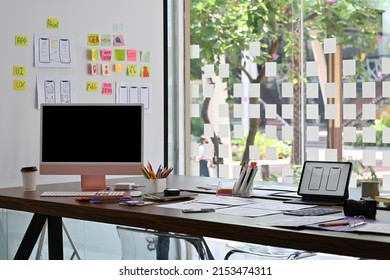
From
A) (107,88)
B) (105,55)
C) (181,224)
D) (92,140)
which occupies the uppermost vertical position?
(105,55)

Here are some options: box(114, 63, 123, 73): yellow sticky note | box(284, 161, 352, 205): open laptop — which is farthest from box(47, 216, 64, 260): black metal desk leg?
box(114, 63, 123, 73): yellow sticky note

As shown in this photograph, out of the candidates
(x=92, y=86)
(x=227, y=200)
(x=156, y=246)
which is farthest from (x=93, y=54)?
(x=156, y=246)

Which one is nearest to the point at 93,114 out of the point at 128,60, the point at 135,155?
the point at 135,155

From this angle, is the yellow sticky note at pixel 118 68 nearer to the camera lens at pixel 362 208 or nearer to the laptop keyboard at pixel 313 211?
the laptop keyboard at pixel 313 211

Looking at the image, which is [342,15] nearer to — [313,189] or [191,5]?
[191,5]

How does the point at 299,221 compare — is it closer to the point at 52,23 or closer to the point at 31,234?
the point at 31,234

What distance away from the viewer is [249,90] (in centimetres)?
589

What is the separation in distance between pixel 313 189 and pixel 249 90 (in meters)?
2.54

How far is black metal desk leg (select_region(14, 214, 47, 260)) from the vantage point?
3760mm

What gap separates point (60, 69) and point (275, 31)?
63.8 inches

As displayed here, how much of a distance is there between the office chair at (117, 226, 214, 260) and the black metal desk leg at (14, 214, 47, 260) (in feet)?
1.99

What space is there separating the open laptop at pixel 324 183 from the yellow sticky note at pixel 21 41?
7.43ft

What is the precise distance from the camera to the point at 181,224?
2.92 m

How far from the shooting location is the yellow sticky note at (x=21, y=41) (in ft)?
16.1
